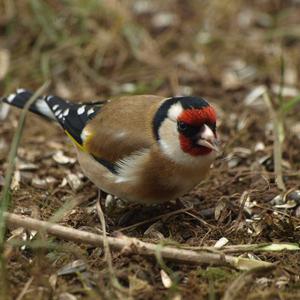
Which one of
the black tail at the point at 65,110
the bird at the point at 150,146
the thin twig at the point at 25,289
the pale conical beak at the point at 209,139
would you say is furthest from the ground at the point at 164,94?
the pale conical beak at the point at 209,139

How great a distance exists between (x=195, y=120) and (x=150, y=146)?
289 millimetres

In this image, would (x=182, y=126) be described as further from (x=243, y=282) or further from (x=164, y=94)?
(x=164, y=94)

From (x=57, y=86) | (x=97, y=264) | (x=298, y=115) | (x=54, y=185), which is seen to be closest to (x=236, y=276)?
(x=97, y=264)

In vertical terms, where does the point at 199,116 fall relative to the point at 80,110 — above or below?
above

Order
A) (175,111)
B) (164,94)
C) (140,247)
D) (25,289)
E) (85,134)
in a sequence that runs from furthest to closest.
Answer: (164,94), (85,134), (175,111), (140,247), (25,289)

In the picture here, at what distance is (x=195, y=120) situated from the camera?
327 centimetres

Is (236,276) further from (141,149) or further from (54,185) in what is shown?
(54,185)

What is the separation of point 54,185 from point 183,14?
2.91 meters

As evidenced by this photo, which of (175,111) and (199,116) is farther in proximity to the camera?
(175,111)

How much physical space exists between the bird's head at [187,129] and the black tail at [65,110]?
0.51 meters

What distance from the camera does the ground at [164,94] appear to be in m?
2.98

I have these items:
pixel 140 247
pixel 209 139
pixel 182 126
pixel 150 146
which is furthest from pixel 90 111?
pixel 140 247

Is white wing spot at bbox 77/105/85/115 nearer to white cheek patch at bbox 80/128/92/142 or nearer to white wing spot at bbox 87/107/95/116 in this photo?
white wing spot at bbox 87/107/95/116

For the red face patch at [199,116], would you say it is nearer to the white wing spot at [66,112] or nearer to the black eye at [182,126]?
the black eye at [182,126]
